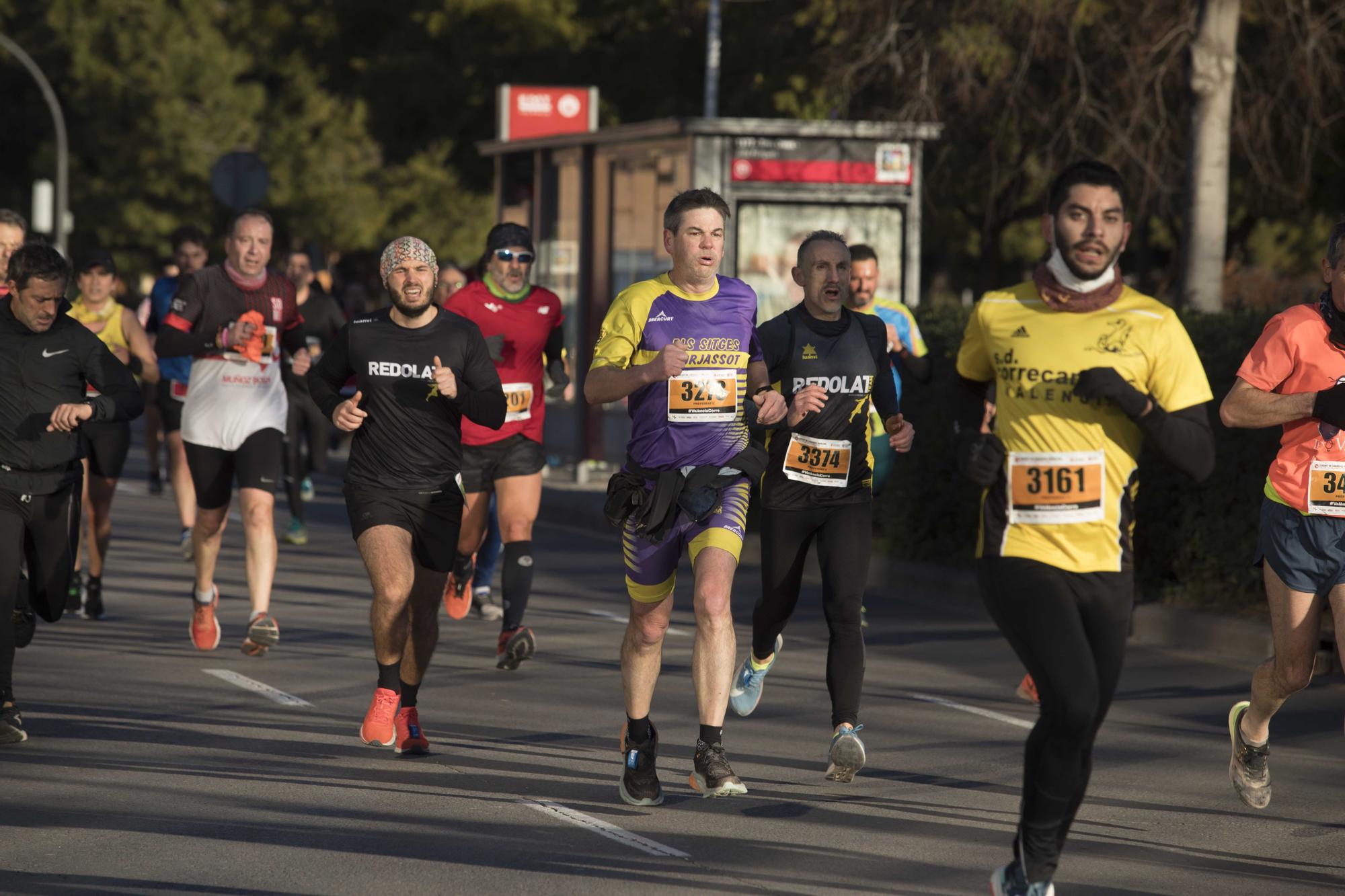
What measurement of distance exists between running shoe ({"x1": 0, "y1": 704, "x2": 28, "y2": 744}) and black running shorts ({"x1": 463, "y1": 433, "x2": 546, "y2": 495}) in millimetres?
2892

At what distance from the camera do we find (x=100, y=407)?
8172mm

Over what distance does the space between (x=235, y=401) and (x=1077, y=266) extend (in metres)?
5.76

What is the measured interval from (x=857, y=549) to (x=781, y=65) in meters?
22.0

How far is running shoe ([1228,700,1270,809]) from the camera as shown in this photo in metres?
6.94

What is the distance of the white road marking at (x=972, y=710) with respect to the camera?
8.76 metres

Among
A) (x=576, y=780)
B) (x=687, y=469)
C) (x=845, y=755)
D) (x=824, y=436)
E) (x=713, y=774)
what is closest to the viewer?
(x=713, y=774)

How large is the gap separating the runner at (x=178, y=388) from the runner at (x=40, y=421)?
12.0 ft

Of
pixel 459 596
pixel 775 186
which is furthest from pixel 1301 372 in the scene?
pixel 775 186

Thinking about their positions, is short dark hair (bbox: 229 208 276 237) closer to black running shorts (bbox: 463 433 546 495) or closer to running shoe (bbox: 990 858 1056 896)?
black running shorts (bbox: 463 433 546 495)

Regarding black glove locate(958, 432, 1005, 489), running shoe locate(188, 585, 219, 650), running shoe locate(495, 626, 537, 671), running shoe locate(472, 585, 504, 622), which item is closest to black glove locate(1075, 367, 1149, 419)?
black glove locate(958, 432, 1005, 489)

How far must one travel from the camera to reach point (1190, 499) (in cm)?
1123

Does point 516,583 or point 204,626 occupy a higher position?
point 516,583

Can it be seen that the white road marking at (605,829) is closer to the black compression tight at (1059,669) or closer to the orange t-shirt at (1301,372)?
the black compression tight at (1059,669)

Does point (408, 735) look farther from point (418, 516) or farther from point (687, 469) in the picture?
point (687, 469)
